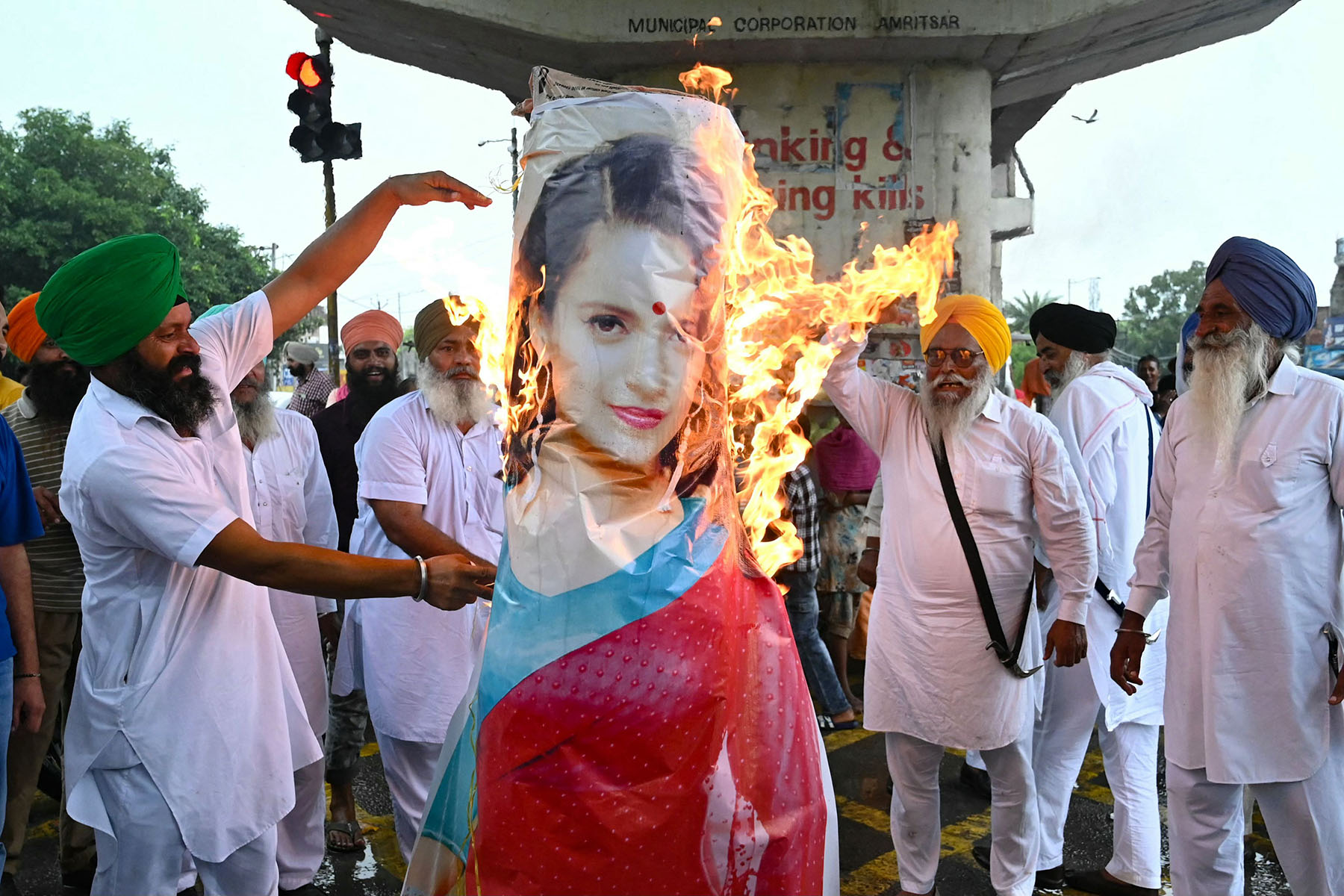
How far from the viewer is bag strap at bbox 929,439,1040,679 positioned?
3730 mm

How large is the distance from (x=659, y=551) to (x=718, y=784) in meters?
0.49

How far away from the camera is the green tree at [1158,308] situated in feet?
216

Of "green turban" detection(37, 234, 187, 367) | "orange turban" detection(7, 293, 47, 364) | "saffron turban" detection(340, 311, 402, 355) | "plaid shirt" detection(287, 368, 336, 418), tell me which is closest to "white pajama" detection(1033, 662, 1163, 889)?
"green turban" detection(37, 234, 187, 367)

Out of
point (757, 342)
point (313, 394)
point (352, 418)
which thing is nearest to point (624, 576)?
point (757, 342)

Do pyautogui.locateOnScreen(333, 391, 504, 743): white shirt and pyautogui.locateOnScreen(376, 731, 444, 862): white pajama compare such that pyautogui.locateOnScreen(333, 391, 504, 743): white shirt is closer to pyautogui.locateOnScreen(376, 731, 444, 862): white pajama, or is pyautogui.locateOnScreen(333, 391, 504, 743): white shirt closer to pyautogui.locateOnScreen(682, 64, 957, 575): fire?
pyautogui.locateOnScreen(376, 731, 444, 862): white pajama

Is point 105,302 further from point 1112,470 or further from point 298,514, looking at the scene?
point 1112,470

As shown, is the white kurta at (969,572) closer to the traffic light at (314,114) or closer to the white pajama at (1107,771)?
the white pajama at (1107,771)

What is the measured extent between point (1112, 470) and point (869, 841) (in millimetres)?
1956

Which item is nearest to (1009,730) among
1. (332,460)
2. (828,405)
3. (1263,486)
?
(1263,486)

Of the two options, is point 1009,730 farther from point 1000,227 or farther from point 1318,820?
point 1000,227

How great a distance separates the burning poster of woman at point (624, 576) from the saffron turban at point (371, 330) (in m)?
3.79

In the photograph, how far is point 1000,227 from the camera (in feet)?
34.3

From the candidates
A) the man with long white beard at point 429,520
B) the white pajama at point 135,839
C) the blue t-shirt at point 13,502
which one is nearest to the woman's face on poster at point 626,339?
the white pajama at point 135,839

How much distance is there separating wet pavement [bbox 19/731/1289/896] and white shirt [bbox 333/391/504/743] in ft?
3.02
